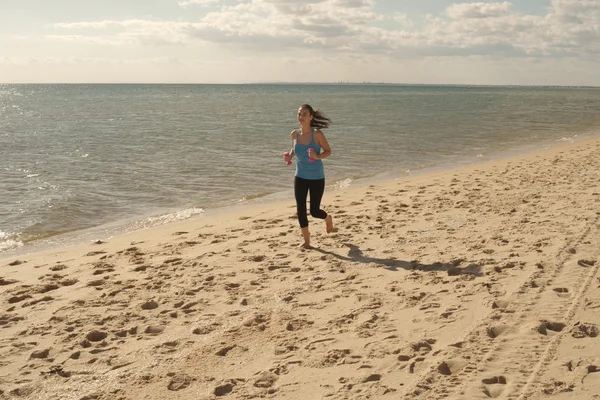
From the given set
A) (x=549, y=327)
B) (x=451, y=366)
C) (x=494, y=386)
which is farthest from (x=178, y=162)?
(x=494, y=386)

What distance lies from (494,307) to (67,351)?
136 inches

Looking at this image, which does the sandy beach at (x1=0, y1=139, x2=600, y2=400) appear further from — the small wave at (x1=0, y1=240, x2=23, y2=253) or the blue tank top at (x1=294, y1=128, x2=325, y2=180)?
the small wave at (x1=0, y1=240, x2=23, y2=253)

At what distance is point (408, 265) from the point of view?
608 centimetres

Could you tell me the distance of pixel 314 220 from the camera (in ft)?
27.8

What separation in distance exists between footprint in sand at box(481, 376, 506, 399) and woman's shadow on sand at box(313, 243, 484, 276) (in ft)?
6.82

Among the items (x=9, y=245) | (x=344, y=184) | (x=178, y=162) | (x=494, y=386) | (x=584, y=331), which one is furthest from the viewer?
(x=178, y=162)

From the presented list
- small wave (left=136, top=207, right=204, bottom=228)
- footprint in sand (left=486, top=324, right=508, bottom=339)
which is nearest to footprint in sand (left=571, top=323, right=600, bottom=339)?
footprint in sand (left=486, top=324, right=508, bottom=339)

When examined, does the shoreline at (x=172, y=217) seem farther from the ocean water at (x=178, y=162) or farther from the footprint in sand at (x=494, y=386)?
the footprint in sand at (x=494, y=386)

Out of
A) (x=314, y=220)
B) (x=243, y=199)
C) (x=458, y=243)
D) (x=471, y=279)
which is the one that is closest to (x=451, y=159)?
(x=243, y=199)

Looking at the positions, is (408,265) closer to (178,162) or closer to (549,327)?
(549,327)

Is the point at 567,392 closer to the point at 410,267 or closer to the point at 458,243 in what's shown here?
the point at 410,267

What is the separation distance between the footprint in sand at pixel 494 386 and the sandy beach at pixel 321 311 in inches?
0.4

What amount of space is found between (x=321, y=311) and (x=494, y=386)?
5.64 feet

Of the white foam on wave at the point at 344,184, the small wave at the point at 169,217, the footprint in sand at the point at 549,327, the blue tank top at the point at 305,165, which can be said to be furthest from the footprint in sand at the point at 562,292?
the white foam on wave at the point at 344,184
